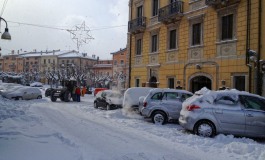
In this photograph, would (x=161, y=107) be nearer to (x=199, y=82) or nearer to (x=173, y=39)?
(x=199, y=82)

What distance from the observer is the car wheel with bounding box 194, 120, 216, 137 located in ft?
34.7

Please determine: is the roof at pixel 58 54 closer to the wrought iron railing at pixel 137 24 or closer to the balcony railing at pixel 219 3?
the wrought iron railing at pixel 137 24

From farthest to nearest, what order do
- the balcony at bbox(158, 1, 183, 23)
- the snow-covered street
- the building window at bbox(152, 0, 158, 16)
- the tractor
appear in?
the tractor, the building window at bbox(152, 0, 158, 16), the balcony at bbox(158, 1, 183, 23), the snow-covered street

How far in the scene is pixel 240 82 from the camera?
16.7m

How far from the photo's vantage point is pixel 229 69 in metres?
17.2

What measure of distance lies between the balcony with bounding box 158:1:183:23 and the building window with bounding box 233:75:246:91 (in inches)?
250

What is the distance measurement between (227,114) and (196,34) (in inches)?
407

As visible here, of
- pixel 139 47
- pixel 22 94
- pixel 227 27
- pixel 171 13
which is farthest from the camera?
pixel 22 94

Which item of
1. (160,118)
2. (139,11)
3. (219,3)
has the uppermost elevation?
(139,11)

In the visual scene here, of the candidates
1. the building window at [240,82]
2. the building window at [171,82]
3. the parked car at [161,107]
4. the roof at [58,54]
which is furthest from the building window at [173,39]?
the roof at [58,54]

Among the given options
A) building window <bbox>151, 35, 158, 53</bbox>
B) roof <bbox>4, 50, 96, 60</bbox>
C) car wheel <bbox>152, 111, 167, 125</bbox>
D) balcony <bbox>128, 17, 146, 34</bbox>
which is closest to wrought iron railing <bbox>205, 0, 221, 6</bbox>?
building window <bbox>151, 35, 158, 53</bbox>

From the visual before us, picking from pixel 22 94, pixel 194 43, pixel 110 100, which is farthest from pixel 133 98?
pixel 22 94

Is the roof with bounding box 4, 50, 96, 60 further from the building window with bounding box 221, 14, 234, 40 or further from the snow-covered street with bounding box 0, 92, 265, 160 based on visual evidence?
the snow-covered street with bounding box 0, 92, 265, 160

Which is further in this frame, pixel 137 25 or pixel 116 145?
pixel 137 25
